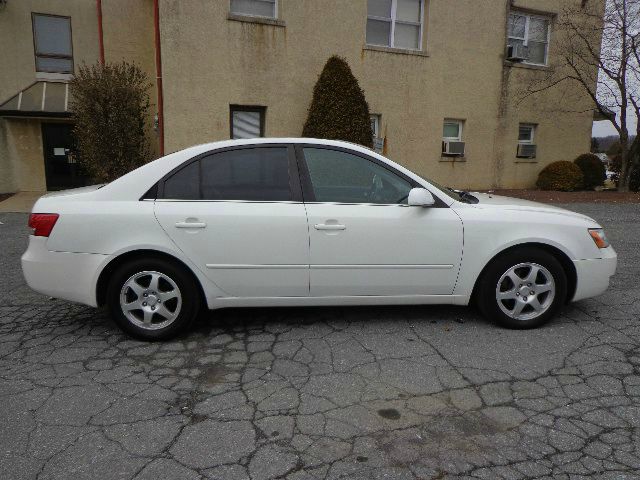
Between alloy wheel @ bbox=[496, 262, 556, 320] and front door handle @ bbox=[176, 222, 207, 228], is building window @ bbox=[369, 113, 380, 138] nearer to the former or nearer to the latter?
alloy wheel @ bbox=[496, 262, 556, 320]

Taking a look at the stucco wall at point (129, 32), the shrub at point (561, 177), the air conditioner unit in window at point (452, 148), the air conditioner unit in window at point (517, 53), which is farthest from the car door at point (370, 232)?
the shrub at point (561, 177)

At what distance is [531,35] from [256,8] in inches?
341

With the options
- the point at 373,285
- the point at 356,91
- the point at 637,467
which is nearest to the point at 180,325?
the point at 373,285

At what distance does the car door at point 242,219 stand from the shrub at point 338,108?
770 cm

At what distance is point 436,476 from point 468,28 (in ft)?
44.9

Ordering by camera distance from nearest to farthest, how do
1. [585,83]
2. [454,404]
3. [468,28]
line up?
[454,404], [468,28], [585,83]

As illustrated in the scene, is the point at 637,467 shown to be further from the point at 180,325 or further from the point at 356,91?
the point at 356,91

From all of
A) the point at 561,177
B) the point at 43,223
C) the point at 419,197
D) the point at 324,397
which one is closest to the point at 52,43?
the point at 43,223

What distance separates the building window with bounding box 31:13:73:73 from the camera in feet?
44.7

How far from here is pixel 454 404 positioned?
288 cm

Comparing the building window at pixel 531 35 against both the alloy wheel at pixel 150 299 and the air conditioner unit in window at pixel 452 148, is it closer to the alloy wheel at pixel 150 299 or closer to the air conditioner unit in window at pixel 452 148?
the air conditioner unit in window at pixel 452 148

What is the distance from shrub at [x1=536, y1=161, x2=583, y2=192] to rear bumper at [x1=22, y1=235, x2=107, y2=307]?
14365mm

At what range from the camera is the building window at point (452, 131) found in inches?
550

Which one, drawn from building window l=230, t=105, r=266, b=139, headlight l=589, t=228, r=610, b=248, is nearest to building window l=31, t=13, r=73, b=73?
building window l=230, t=105, r=266, b=139
